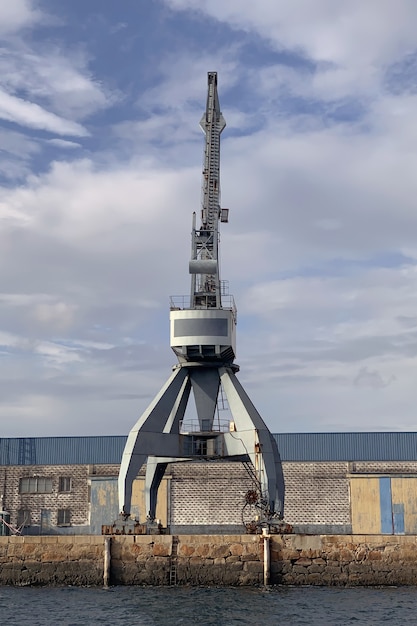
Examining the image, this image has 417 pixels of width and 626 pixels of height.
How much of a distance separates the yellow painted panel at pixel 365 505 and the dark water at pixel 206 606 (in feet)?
52.1

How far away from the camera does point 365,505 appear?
4581 centimetres

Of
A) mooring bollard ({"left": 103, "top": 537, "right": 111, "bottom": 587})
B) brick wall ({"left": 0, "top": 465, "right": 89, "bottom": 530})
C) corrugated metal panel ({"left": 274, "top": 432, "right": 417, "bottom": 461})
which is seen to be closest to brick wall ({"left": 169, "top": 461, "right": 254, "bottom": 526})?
corrugated metal panel ({"left": 274, "top": 432, "right": 417, "bottom": 461})

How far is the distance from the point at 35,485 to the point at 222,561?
857 inches

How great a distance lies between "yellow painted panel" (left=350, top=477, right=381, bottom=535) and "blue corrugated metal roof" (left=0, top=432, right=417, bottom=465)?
1714mm

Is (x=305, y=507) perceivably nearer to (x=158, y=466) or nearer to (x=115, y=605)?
(x=158, y=466)

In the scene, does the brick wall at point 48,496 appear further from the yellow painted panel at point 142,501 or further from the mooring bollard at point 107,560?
the mooring bollard at point 107,560

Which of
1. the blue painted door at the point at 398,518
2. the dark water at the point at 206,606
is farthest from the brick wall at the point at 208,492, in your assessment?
the dark water at the point at 206,606

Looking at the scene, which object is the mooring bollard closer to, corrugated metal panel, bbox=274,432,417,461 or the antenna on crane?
the antenna on crane

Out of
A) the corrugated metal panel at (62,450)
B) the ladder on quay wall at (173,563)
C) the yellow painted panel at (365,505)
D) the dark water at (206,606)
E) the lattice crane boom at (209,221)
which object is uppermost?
the lattice crane boom at (209,221)

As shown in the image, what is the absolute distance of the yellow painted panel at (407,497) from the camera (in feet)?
149

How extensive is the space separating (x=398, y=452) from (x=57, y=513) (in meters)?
22.0

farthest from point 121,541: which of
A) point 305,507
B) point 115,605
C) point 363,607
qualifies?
point 305,507

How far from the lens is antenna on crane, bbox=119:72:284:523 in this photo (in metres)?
33.4

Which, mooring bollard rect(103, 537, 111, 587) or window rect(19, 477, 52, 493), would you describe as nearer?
mooring bollard rect(103, 537, 111, 587)
